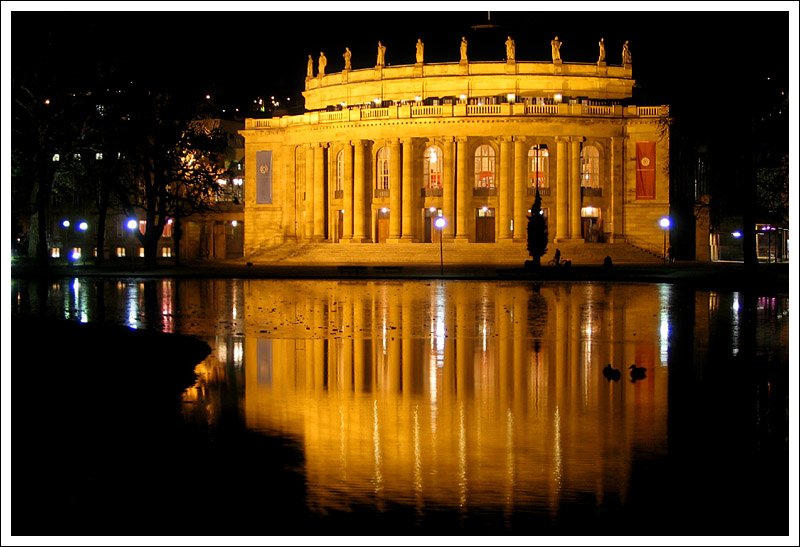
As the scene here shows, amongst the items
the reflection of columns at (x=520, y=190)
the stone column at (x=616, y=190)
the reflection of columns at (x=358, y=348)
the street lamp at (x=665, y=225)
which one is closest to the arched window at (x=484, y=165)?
the reflection of columns at (x=520, y=190)

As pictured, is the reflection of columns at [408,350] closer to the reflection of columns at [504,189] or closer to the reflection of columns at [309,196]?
the reflection of columns at [504,189]

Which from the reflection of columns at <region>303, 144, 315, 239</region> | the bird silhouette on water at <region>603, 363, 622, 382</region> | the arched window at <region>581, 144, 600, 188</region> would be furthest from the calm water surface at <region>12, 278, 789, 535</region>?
the reflection of columns at <region>303, 144, 315, 239</region>

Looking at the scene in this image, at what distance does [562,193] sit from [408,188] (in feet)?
44.8

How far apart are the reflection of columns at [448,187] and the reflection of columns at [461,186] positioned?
0.67 meters

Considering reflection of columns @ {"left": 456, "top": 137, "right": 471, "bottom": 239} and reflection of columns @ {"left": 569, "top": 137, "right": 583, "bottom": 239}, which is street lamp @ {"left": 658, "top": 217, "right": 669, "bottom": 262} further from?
reflection of columns @ {"left": 456, "top": 137, "right": 471, "bottom": 239}

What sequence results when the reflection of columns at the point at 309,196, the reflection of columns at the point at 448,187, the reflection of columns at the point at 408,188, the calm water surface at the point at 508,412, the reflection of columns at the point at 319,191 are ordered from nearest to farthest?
the calm water surface at the point at 508,412 < the reflection of columns at the point at 448,187 < the reflection of columns at the point at 408,188 < the reflection of columns at the point at 319,191 < the reflection of columns at the point at 309,196

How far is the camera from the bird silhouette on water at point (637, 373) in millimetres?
21250

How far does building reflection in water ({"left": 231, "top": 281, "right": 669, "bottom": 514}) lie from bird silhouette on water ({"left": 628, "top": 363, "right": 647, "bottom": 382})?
0.54 ft

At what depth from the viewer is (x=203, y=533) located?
11.2m

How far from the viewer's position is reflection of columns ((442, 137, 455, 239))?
10094 centimetres

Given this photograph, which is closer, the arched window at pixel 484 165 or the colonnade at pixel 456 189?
the colonnade at pixel 456 189

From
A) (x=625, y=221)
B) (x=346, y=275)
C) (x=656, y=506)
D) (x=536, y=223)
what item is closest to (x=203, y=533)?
(x=656, y=506)

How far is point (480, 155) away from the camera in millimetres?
103938

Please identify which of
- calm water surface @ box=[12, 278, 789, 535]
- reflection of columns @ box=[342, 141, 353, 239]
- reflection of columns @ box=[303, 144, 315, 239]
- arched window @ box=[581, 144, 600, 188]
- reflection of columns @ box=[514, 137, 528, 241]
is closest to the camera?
calm water surface @ box=[12, 278, 789, 535]
